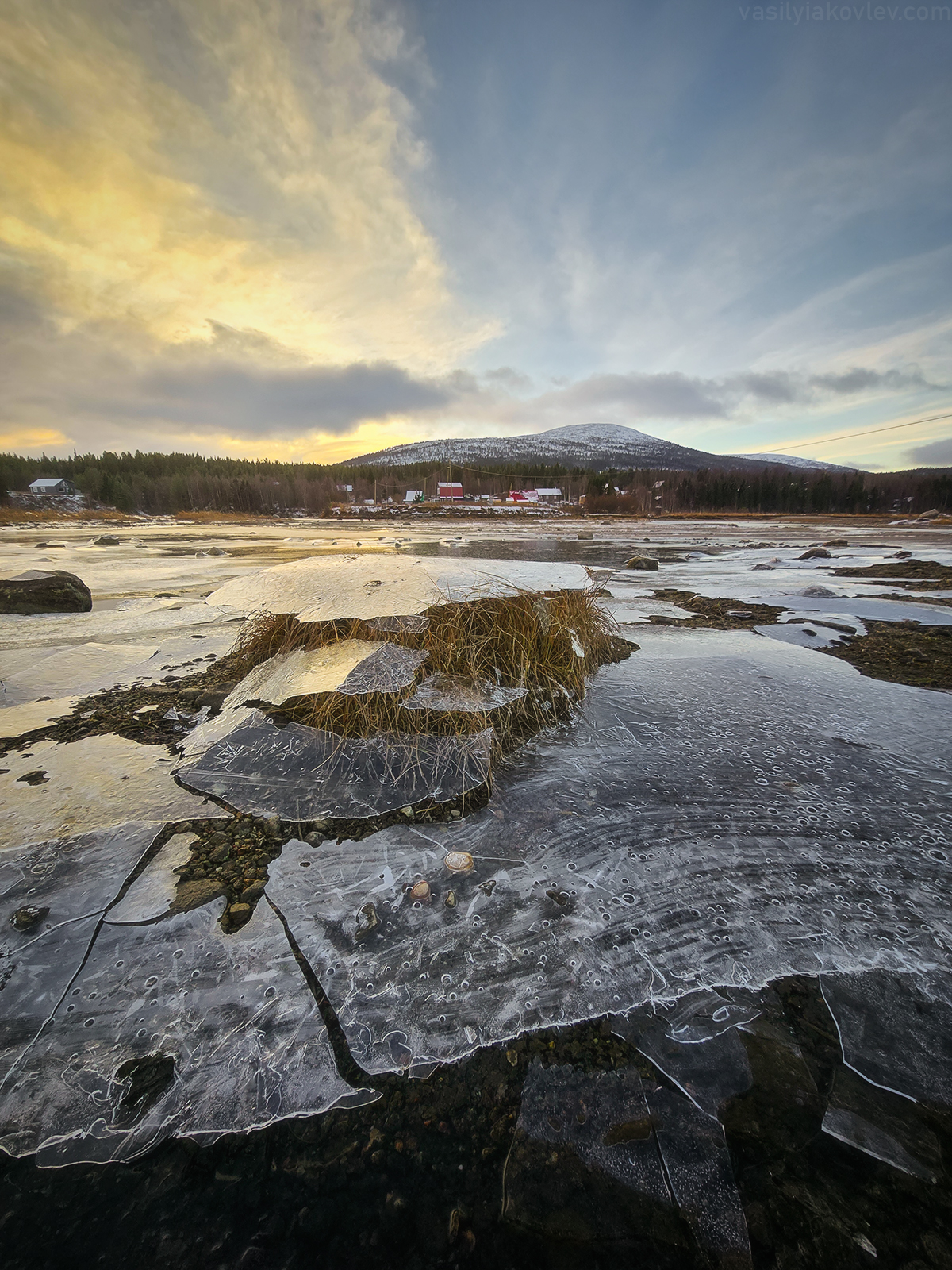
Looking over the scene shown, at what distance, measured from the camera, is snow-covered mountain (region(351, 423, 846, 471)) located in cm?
10631

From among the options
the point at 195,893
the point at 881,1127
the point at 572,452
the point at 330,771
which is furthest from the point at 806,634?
the point at 572,452

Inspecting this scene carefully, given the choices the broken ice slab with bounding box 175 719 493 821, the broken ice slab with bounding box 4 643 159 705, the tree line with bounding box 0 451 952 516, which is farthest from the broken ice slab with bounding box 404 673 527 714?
the tree line with bounding box 0 451 952 516

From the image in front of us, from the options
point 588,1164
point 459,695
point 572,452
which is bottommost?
point 588,1164

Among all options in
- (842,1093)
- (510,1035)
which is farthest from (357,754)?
(842,1093)

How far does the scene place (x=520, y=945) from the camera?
48.7 inches

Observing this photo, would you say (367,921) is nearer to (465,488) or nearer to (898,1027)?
(898,1027)

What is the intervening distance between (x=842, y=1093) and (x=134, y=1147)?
4.34ft

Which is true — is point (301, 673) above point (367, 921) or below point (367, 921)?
above

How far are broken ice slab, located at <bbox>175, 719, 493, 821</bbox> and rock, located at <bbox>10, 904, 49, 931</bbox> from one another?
56cm

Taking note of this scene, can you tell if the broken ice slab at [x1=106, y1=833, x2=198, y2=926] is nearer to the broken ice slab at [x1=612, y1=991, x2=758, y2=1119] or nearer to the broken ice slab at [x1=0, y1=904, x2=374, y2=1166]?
the broken ice slab at [x1=0, y1=904, x2=374, y2=1166]

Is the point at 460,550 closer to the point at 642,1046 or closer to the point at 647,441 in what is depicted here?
the point at 642,1046

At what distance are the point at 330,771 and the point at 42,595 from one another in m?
4.66

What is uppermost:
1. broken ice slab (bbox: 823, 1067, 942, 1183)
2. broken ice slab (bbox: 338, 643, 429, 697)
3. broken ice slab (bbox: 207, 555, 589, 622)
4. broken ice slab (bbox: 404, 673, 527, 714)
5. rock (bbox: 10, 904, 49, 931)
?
broken ice slab (bbox: 207, 555, 589, 622)

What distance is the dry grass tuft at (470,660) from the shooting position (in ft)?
7.30
